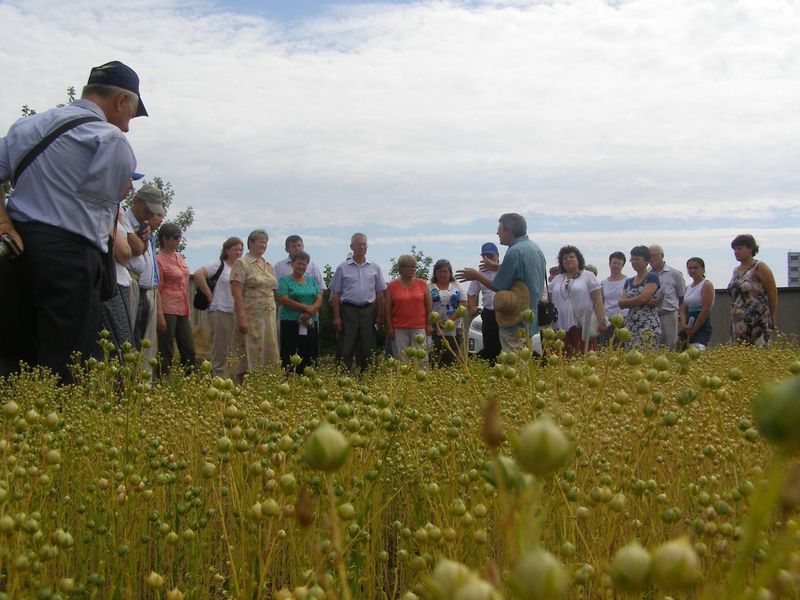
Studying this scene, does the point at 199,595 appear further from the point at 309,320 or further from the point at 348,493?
the point at 309,320

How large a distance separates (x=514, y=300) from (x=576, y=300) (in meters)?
1.55

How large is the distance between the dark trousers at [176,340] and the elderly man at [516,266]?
2487 millimetres

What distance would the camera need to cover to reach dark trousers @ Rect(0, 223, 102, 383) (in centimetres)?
357

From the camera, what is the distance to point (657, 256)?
870 centimetres

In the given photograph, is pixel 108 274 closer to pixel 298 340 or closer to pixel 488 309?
pixel 298 340

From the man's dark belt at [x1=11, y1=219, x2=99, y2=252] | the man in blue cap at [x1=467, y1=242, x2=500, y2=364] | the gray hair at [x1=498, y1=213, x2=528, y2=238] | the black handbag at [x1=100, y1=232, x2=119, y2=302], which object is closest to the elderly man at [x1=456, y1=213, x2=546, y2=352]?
the gray hair at [x1=498, y1=213, x2=528, y2=238]

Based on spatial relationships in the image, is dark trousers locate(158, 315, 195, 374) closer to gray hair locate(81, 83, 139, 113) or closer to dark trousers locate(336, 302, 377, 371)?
dark trousers locate(336, 302, 377, 371)

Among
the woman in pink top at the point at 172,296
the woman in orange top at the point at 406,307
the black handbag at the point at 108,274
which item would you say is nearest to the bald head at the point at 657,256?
the woman in orange top at the point at 406,307

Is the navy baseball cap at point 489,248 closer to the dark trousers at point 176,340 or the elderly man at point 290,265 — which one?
the elderly man at point 290,265

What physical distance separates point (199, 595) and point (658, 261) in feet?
24.5

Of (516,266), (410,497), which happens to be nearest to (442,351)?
(516,266)

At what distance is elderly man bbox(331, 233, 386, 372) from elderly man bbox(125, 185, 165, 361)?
108 inches

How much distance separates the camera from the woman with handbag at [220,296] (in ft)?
25.1

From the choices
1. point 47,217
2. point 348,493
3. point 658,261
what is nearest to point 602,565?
point 348,493
